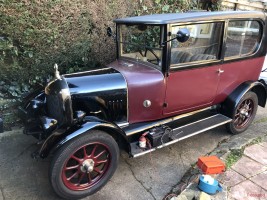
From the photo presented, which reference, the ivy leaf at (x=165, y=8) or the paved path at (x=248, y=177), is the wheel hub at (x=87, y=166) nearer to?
the paved path at (x=248, y=177)

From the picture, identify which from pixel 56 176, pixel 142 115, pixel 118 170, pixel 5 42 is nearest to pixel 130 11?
pixel 5 42

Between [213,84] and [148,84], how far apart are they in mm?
1059

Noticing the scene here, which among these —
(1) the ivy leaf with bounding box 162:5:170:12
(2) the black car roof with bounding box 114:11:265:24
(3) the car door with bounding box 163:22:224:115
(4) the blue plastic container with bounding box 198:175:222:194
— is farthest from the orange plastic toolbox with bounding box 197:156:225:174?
(1) the ivy leaf with bounding box 162:5:170:12

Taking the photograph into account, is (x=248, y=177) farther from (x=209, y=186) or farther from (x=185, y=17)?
(x=185, y=17)

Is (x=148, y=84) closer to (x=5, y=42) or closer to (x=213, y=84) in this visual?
(x=213, y=84)

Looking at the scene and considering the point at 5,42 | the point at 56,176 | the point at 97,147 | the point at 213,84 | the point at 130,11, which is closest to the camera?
the point at 56,176

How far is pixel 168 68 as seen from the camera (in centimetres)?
299

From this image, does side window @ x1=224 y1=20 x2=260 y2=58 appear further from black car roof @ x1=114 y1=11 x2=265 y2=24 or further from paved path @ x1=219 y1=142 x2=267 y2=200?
paved path @ x1=219 y1=142 x2=267 y2=200

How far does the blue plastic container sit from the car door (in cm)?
99

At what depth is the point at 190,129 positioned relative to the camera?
11.1ft

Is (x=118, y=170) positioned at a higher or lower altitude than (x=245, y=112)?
lower

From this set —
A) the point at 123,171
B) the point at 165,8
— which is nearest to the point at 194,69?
the point at 123,171

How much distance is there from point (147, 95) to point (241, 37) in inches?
68.2

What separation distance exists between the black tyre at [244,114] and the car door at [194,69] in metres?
0.64
